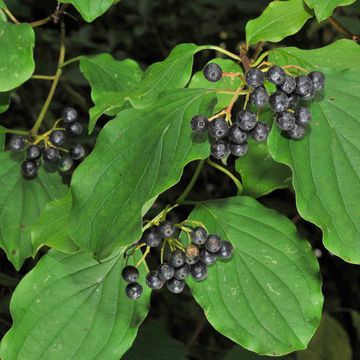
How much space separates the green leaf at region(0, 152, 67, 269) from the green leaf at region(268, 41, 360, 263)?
88cm

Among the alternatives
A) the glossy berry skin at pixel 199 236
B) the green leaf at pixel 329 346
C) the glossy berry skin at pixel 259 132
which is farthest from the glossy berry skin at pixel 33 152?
the green leaf at pixel 329 346

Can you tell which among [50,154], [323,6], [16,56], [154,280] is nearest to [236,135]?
[323,6]

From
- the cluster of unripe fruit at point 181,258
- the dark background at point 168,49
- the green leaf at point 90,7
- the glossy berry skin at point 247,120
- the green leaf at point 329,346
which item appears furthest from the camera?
the dark background at point 168,49

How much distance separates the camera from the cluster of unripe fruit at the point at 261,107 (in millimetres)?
1451

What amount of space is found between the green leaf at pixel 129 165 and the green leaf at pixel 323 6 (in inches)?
12.4

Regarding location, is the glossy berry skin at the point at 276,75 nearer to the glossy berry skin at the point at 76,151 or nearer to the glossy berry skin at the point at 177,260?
the glossy berry skin at the point at 177,260

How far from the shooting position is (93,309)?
1.91 m

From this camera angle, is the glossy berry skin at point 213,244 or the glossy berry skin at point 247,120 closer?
the glossy berry skin at point 247,120

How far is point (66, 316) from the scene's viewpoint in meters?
1.89

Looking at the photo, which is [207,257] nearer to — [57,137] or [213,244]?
[213,244]

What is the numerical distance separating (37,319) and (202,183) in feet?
9.06

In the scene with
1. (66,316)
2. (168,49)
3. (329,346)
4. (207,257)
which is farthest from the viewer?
(168,49)

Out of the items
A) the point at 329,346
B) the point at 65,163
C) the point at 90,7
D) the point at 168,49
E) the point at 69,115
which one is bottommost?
the point at 329,346

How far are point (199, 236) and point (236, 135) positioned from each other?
1.38 feet
